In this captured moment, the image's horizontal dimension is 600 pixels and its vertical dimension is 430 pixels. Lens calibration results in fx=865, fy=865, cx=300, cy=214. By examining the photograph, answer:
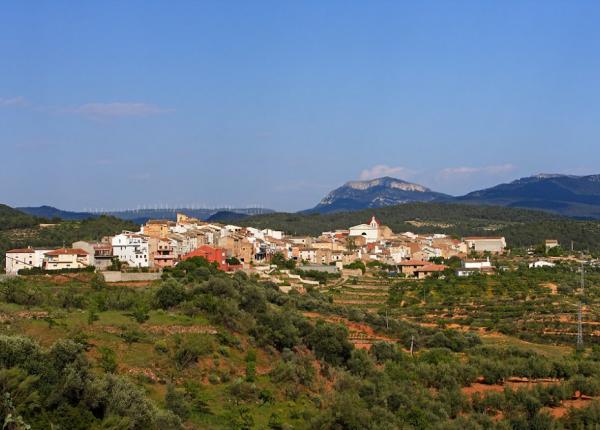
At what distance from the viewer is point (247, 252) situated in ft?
236

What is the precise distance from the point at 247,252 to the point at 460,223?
96.6 meters

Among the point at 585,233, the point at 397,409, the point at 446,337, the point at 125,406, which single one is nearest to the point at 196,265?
the point at 446,337

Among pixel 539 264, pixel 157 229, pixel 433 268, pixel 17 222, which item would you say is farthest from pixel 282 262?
pixel 17 222

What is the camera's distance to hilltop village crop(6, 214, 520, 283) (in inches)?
2215

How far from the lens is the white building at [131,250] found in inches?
2352

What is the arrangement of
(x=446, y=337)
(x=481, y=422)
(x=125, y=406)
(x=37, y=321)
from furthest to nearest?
(x=446, y=337)
(x=37, y=321)
(x=481, y=422)
(x=125, y=406)

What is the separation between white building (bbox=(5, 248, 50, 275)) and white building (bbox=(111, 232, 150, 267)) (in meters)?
5.49

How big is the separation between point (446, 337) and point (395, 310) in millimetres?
12550

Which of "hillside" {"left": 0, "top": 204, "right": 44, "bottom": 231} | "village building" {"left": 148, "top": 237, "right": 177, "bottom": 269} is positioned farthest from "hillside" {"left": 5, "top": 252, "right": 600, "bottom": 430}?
"hillside" {"left": 0, "top": 204, "right": 44, "bottom": 231}

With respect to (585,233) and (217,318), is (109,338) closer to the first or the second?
(217,318)

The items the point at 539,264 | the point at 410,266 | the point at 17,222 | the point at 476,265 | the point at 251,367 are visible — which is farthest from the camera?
the point at 17,222

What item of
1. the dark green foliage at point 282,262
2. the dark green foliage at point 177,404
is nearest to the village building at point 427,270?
the dark green foliage at point 282,262

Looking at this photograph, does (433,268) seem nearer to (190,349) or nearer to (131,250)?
(131,250)

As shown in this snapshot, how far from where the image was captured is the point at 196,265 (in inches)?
2121
